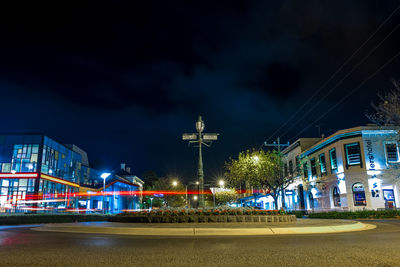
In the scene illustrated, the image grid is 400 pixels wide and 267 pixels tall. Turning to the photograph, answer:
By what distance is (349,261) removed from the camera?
20.4ft

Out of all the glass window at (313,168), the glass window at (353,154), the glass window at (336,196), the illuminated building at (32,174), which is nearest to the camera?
the glass window at (353,154)

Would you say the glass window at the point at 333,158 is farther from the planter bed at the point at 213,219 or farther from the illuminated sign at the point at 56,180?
the illuminated sign at the point at 56,180

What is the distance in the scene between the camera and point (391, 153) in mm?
31547

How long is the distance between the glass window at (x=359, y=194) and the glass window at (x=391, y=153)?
3852mm

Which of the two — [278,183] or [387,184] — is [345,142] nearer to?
[387,184]

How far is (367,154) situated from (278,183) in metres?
9.24

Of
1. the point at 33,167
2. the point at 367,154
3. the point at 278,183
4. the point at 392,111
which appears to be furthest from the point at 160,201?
the point at 392,111

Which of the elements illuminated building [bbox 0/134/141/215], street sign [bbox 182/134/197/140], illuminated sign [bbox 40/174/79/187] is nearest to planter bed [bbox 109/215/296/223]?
street sign [bbox 182/134/197/140]

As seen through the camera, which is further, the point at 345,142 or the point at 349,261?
the point at 345,142

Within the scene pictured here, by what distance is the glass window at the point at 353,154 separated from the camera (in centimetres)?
3206

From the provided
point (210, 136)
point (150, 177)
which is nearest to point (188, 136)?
point (210, 136)

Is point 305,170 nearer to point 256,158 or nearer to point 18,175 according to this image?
point 256,158

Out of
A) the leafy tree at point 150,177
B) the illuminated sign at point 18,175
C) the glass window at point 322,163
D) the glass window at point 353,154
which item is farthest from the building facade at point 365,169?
the leafy tree at point 150,177

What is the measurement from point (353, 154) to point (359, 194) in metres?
4.05
